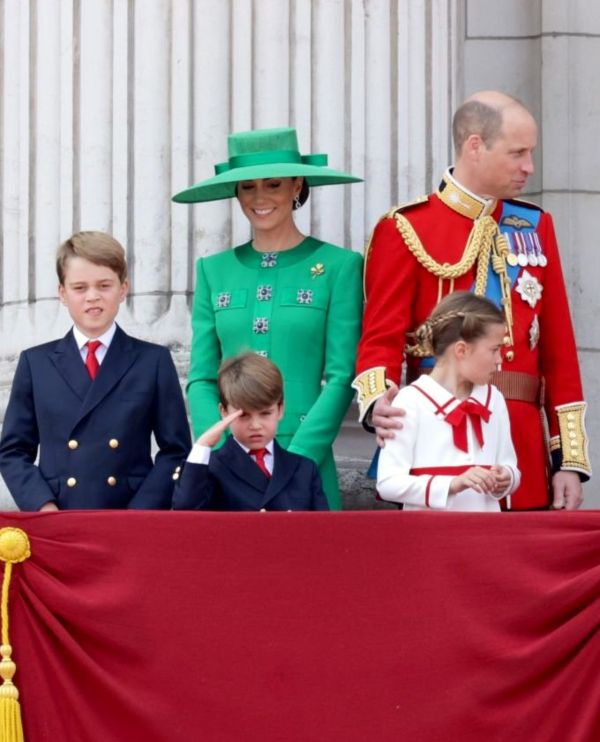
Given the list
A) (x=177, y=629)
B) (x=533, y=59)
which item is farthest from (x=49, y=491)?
(x=533, y=59)

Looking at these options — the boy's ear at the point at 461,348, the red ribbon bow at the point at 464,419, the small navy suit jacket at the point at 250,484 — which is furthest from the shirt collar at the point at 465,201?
the small navy suit jacket at the point at 250,484

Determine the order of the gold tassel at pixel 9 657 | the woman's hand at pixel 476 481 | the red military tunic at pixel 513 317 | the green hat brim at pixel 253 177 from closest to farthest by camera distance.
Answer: the gold tassel at pixel 9 657 < the woman's hand at pixel 476 481 < the red military tunic at pixel 513 317 < the green hat brim at pixel 253 177

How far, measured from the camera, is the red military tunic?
6352 millimetres

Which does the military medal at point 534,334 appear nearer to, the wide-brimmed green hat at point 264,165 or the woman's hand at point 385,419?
the woman's hand at point 385,419

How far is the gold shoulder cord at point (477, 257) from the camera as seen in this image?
6434 mm

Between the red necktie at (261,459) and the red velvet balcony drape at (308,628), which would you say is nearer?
the red velvet balcony drape at (308,628)

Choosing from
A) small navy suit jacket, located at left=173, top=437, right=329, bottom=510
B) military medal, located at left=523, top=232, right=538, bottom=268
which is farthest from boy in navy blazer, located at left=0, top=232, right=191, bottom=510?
military medal, located at left=523, top=232, right=538, bottom=268

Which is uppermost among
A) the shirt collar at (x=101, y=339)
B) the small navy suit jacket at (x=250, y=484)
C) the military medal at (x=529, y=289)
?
the military medal at (x=529, y=289)

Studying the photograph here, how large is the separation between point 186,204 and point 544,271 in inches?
52.3

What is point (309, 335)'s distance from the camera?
6.50 metres

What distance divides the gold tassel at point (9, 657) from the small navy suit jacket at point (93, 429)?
50 cm

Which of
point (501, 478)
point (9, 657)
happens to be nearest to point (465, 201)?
point (501, 478)

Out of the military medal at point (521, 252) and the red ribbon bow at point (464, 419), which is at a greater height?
the military medal at point (521, 252)

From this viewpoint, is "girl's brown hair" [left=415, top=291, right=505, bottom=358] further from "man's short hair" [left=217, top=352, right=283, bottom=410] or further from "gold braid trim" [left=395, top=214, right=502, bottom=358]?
"man's short hair" [left=217, top=352, right=283, bottom=410]
